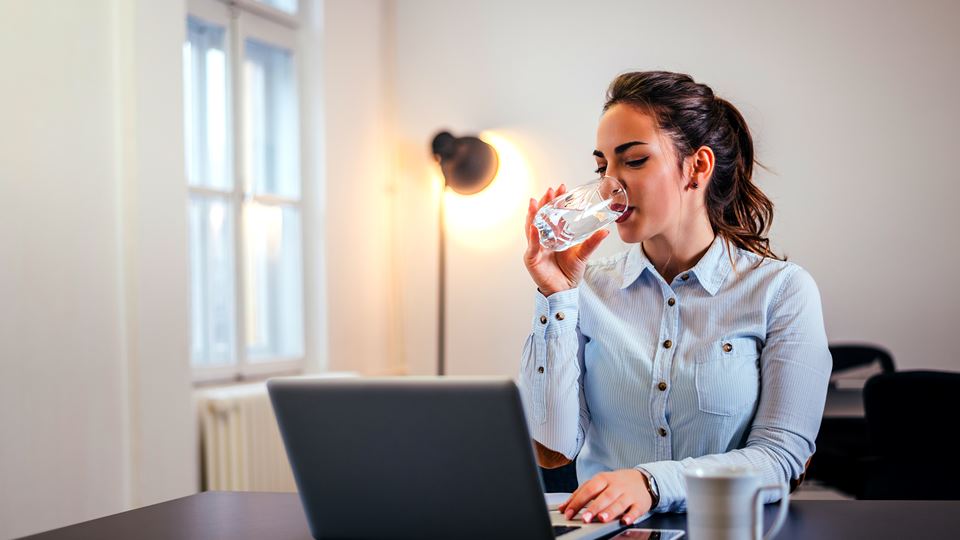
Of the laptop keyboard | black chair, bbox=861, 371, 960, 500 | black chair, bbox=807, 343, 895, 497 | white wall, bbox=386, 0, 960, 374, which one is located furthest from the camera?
white wall, bbox=386, 0, 960, 374

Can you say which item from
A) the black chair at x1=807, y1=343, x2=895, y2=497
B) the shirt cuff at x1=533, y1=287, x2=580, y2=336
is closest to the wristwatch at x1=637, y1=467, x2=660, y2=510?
the shirt cuff at x1=533, y1=287, x2=580, y2=336

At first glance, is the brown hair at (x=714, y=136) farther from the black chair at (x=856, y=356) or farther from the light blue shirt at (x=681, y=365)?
the black chair at (x=856, y=356)

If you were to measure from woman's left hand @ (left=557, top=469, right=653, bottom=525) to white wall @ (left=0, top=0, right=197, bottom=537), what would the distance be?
2.00 m

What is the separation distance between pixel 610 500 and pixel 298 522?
1.38ft

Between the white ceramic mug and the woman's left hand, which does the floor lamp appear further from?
the white ceramic mug

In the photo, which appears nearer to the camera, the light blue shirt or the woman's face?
the light blue shirt

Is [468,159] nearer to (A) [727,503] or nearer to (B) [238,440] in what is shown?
(B) [238,440]

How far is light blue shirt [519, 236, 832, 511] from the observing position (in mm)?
1453

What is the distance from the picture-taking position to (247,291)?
3.72 metres

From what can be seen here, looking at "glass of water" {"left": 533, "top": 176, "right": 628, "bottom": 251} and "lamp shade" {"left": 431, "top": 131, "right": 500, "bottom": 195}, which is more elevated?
"lamp shade" {"left": 431, "top": 131, "right": 500, "bottom": 195}

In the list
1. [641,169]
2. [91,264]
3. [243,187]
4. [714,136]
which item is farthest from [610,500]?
[243,187]

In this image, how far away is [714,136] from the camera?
1686mm

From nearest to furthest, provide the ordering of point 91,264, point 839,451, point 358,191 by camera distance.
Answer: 1. point 91,264
2. point 839,451
3. point 358,191

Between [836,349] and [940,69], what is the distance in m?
1.12
